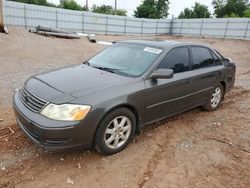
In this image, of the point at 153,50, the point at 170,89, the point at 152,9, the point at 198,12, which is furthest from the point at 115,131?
the point at 198,12

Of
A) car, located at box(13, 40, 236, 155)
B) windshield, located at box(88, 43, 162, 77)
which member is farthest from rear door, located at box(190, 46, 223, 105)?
windshield, located at box(88, 43, 162, 77)

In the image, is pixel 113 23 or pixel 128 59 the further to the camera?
pixel 113 23

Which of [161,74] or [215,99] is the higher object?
[161,74]

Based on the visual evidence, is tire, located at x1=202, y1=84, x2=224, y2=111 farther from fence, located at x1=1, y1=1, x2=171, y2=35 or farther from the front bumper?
fence, located at x1=1, y1=1, x2=171, y2=35

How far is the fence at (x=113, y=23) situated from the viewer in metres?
20.8

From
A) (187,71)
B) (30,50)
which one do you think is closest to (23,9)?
(30,50)

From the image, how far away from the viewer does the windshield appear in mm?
3855

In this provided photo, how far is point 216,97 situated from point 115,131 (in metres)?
3.05

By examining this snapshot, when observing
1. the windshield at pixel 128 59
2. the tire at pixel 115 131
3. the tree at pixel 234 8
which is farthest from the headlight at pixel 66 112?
the tree at pixel 234 8

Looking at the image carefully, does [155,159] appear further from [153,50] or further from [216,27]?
[216,27]

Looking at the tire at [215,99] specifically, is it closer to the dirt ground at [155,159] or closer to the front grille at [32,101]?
the dirt ground at [155,159]

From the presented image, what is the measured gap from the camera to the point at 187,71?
446 centimetres

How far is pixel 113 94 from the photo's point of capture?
326cm

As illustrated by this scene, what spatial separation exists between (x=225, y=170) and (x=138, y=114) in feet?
4.69
